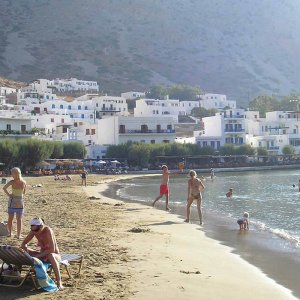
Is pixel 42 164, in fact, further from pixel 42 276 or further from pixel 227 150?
pixel 42 276

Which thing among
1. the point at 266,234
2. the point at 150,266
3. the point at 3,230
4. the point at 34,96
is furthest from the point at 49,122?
the point at 150,266

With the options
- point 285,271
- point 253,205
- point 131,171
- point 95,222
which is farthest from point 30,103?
point 285,271

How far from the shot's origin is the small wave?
46.3 ft

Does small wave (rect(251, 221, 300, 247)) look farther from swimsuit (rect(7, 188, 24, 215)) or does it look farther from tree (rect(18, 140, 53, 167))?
tree (rect(18, 140, 53, 167))

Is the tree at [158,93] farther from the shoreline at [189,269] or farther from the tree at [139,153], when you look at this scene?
the shoreline at [189,269]

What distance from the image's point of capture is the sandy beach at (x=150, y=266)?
7656mm

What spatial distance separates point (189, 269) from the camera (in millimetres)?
9438

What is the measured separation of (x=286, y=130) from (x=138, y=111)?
28.8 metres

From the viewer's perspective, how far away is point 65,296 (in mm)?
7262

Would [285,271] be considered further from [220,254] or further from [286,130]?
[286,130]

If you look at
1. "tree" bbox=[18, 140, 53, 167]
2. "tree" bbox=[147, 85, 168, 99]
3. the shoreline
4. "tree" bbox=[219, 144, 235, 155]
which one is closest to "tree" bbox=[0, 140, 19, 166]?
"tree" bbox=[18, 140, 53, 167]

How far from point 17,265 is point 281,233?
9.74 m

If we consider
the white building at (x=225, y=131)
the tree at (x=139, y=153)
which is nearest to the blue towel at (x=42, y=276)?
the tree at (x=139, y=153)

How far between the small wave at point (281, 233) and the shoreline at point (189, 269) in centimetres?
211
